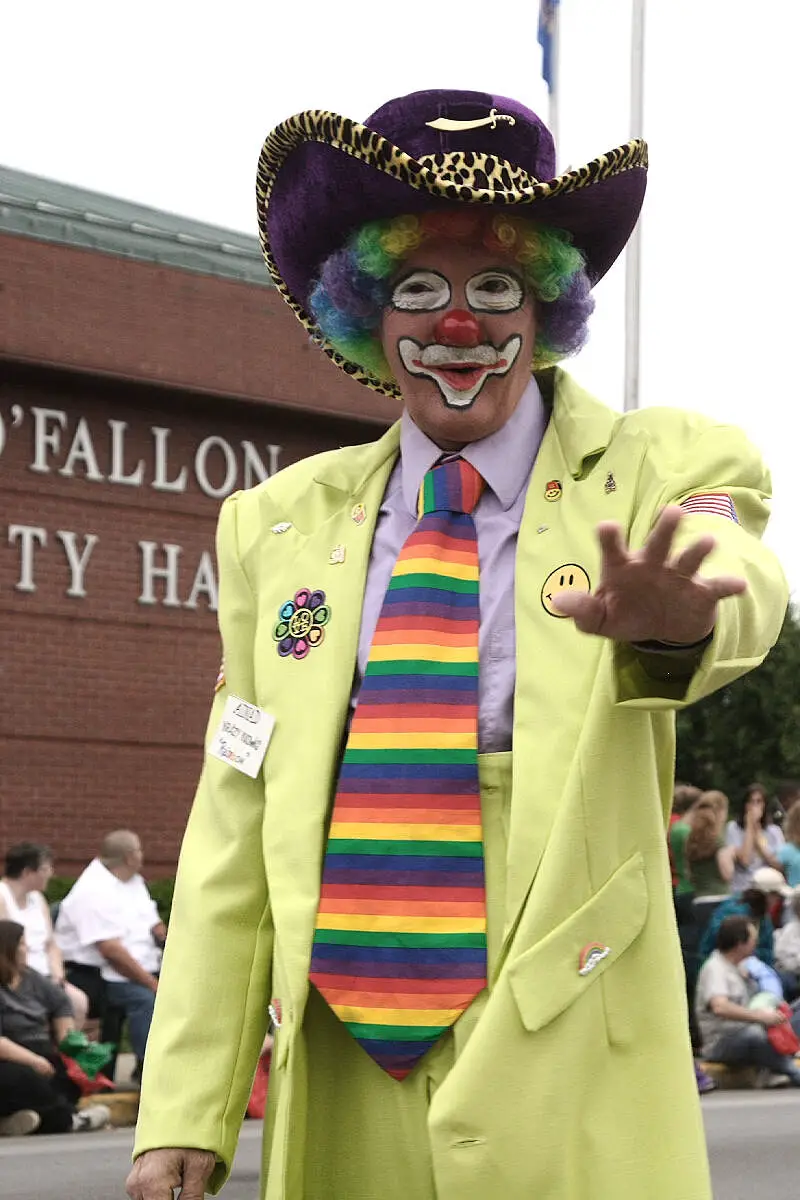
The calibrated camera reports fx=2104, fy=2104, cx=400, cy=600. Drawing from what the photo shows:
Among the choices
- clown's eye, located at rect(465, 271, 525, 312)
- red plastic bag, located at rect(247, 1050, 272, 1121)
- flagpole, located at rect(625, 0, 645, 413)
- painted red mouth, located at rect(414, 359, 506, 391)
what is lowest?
red plastic bag, located at rect(247, 1050, 272, 1121)

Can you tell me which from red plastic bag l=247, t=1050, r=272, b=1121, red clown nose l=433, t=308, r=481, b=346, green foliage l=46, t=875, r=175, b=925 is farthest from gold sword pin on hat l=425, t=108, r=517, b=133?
green foliage l=46, t=875, r=175, b=925

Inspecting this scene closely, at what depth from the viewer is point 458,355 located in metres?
3.20

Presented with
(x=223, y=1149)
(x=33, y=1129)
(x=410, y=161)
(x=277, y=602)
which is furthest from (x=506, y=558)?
(x=33, y=1129)

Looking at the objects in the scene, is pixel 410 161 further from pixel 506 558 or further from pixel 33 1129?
pixel 33 1129

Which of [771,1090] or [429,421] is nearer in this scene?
[429,421]

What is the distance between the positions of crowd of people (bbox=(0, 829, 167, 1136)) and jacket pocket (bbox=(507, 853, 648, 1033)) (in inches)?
307

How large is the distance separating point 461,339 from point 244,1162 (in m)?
6.91

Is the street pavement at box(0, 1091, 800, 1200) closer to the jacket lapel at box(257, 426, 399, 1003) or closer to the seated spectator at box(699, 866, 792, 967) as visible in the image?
the seated spectator at box(699, 866, 792, 967)

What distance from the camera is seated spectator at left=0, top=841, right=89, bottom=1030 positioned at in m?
11.2

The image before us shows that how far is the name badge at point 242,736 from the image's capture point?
315 centimetres

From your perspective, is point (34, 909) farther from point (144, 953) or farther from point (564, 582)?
point (564, 582)

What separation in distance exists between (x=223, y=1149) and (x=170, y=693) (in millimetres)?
15612

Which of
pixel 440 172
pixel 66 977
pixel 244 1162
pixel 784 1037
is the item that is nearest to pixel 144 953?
pixel 66 977

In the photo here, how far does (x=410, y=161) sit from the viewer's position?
309 centimetres
